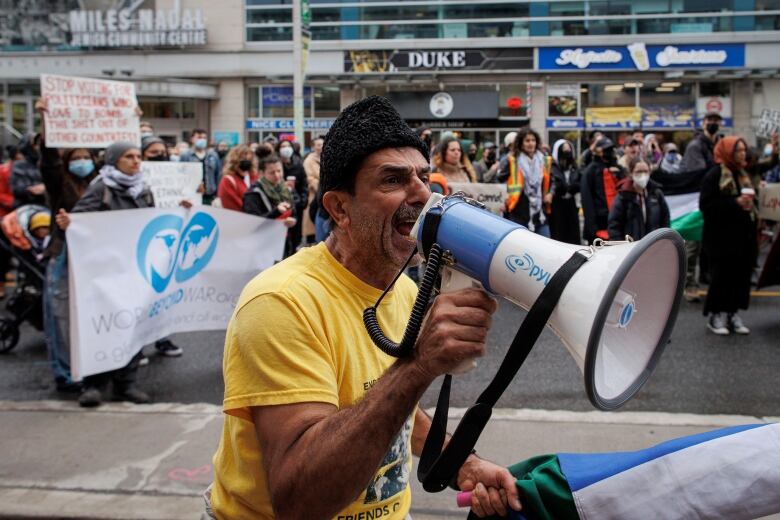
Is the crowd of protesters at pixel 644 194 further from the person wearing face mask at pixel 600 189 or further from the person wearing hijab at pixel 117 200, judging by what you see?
the person wearing hijab at pixel 117 200

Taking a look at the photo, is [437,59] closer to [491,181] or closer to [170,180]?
[491,181]

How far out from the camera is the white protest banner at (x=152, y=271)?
5.38 m

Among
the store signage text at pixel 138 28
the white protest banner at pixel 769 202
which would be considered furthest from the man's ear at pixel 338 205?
the store signage text at pixel 138 28

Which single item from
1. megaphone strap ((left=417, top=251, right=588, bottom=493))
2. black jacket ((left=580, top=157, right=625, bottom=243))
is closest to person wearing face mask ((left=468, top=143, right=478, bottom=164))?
black jacket ((left=580, top=157, right=625, bottom=243))

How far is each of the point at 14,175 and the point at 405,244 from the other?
916 cm

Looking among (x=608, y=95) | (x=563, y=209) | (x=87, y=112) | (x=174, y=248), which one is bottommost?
(x=174, y=248)

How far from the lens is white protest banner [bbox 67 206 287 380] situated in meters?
5.38

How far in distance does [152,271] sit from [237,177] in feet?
9.07

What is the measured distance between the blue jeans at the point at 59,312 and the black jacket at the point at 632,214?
4.57 meters

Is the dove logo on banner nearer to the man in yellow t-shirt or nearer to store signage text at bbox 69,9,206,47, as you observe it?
the man in yellow t-shirt

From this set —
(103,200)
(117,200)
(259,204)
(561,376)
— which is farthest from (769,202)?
(103,200)

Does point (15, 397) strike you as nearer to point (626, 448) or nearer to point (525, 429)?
point (525, 429)

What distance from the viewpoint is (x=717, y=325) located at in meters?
7.20

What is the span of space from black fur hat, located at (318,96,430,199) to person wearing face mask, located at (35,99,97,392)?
13.8 ft
